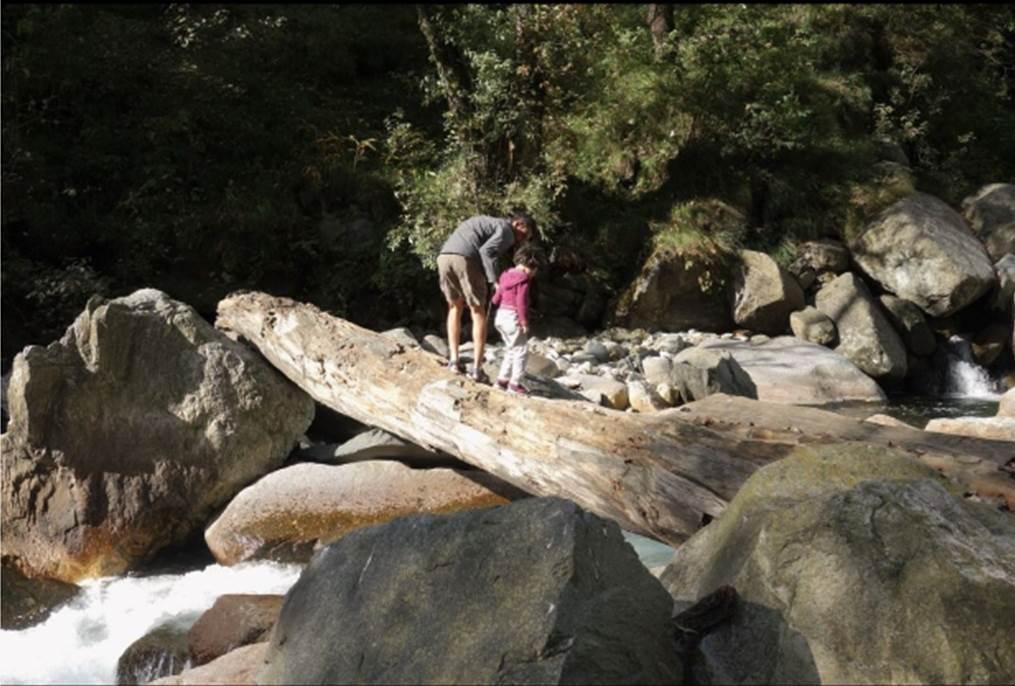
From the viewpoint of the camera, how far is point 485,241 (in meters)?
7.66

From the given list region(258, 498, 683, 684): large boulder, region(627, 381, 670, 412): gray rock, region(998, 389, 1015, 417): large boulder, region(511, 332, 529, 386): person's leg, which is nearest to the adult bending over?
region(511, 332, 529, 386): person's leg

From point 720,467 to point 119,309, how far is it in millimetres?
4686

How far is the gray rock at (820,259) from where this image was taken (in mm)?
14469

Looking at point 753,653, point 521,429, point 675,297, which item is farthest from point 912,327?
point 753,653

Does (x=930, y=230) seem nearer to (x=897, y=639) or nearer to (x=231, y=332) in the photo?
(x=231, y=332)

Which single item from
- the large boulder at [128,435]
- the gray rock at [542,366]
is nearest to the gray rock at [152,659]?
the large boulder at [128,435]

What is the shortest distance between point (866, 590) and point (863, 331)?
1033 centimetres

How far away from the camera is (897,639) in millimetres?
2990

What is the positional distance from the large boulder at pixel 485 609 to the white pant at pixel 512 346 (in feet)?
12.3

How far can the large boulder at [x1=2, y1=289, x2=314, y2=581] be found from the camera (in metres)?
6.71

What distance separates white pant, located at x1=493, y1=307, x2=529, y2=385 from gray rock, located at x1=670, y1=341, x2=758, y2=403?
3.18 meters

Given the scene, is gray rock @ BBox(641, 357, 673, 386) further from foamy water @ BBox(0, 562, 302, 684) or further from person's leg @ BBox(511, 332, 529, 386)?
foamy water @ BBox(0, 562, 302, 684)

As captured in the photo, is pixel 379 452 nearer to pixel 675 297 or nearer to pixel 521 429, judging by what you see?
pixel 521 429

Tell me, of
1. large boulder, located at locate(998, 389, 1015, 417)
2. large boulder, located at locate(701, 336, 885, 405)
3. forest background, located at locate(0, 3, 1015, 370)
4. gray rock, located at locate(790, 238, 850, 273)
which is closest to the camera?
large boulder, located at locate(998, 389, 1015, 417)
